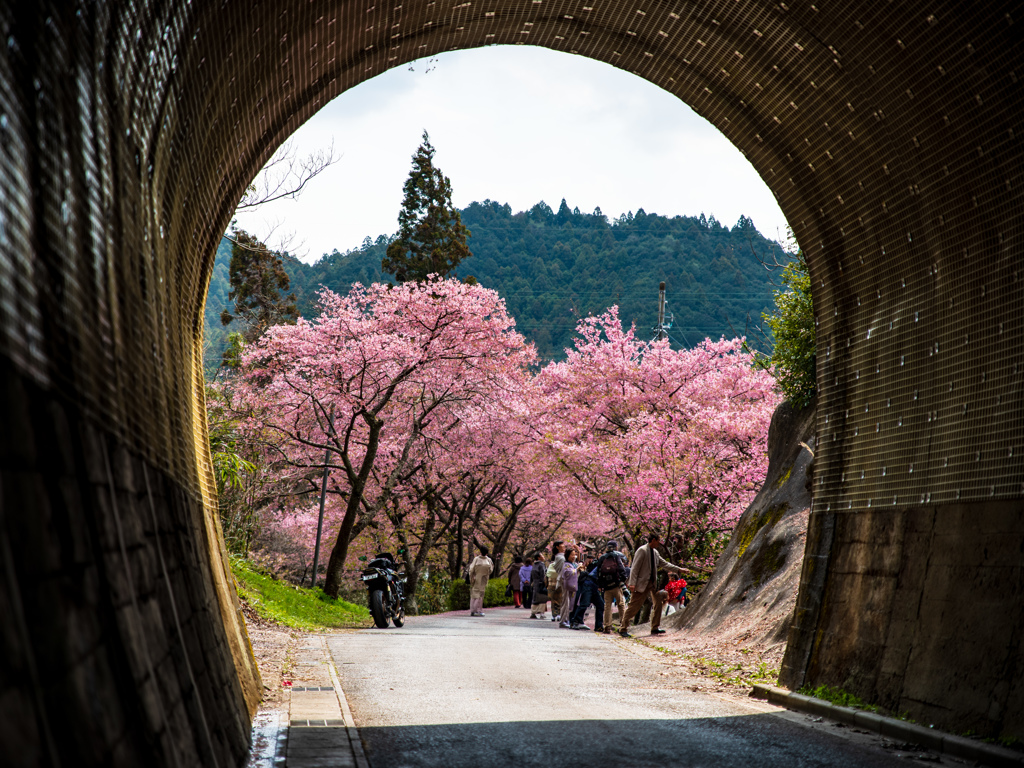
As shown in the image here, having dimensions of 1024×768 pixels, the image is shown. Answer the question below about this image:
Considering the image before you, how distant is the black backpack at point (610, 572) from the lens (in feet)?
59.5

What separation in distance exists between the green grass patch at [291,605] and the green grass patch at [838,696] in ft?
31.5

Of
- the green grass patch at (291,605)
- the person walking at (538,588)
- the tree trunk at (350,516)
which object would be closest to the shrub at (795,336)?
the tree trunk at (350,516)

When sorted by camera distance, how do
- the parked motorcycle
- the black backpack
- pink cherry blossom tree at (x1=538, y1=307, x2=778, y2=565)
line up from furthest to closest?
pink cherry blossom tree at (x1=538, y1=307, x2=778, y2=565) < the black backpack < the parked motorcycle

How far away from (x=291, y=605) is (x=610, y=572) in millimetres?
6302

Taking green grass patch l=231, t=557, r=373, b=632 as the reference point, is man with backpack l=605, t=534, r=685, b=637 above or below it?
above

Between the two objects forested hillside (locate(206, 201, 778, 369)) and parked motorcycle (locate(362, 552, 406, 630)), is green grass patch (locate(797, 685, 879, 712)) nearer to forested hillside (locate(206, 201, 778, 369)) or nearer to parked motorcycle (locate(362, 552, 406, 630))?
parked motorcycle (locate(362, 552, 406, 630))

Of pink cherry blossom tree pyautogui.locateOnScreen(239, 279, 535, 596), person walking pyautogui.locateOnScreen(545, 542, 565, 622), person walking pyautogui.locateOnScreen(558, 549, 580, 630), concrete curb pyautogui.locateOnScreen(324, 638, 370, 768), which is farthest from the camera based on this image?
pink cherry blossom tree pyautogui.locateOnScreen(239, 279, 535, 596)

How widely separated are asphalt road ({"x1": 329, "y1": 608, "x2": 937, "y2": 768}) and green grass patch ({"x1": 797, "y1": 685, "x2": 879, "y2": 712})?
363mm

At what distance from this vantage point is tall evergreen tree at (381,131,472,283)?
42094 mm

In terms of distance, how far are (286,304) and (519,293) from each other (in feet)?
126

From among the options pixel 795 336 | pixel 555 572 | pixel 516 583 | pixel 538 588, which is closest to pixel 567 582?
pixel 555 572

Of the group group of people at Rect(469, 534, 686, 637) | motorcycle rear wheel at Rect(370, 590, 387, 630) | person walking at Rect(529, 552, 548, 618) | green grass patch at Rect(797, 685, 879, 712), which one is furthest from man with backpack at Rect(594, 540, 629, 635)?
green grass patch at Rect(797, 685, 879, 712)

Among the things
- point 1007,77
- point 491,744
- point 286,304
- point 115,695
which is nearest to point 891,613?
point 491,744

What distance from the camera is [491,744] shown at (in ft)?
20.4
